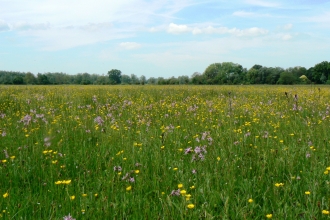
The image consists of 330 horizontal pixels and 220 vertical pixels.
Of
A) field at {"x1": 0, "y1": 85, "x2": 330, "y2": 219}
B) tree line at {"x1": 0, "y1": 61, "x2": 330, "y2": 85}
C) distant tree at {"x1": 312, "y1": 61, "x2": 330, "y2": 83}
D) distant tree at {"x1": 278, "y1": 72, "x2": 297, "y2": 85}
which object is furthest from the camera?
distant tree at {"x1": 312, "y1": 61, "x2": 330, "y2": 83}

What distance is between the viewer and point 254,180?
264cm

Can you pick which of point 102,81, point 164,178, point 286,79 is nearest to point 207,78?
point 286,79

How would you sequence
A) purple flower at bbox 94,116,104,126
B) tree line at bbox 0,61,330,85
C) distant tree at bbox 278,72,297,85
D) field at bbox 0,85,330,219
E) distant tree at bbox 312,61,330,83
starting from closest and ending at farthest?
field at bbox 0,85,330,219
purple flower at bbox 94,116,104,126
tree line at bbox 0,61,330,85
distant tree at bbox 278,72,297,85
distant tree at bbox 312,61,330,83

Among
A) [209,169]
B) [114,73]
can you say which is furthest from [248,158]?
[114,73]

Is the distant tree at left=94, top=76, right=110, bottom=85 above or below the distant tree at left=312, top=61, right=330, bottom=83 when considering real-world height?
below

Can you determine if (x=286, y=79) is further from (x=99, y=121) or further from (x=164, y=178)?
(x=164, y=178)

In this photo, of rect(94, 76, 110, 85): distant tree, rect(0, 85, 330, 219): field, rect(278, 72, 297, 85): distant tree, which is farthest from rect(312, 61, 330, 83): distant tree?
rect(0, 85, 330, 219): field

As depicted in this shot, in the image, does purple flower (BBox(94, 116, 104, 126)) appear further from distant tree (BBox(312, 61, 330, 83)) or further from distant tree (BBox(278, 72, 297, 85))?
distant tree (BBox(312, 61, 330, 83))

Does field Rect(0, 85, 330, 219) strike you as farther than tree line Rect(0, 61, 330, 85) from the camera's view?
No

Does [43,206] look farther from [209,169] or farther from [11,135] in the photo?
[11,135]

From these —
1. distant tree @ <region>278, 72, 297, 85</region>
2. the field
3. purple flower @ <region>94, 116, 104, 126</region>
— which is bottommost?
the field

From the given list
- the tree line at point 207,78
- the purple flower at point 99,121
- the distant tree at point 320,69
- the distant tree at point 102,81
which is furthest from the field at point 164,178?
the distant tree at point 320,69

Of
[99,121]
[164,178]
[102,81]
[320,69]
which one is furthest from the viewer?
[102,81]

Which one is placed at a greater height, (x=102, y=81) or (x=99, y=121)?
(x=102, y=81)
